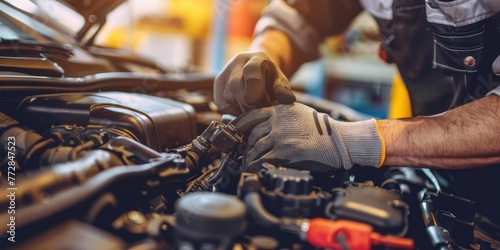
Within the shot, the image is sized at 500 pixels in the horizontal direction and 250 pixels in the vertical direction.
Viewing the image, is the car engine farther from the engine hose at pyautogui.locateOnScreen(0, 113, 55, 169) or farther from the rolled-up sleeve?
the rolled-up sleeve

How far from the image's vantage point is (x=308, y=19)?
1.89m

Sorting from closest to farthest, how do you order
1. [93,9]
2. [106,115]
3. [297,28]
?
[106,115], [93,9], [297,28]

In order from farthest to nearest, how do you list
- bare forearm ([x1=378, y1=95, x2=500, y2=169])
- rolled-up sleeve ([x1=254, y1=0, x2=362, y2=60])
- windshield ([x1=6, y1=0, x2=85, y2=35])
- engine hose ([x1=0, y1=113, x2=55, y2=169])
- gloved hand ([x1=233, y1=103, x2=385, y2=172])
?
rolled-up sleeve ([x1=254, y1=0, x2=362, y2=60]) → windshield ([x1=6, y1=0, x2=85, y2=35]) → bare forearm ([x1=378, y1=95, x2=500, y2=169]) → gloved hand ([x1=233, y1=103, x2=385, y2=172]) → engine hose ([x1=0, y1=113, x2=55, y2=169])

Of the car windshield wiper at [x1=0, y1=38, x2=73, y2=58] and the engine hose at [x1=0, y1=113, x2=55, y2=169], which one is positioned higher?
the car windshield wiper at [x1=0, y1=38, x2=73, y2=58]

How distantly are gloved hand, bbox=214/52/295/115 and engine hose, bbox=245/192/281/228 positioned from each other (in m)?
0.35

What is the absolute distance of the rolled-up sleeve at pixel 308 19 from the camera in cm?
183

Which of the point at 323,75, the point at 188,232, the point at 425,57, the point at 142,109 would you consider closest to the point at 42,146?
the point at 142,109

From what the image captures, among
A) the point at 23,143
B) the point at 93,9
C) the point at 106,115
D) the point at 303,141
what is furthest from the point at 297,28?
the point at 23,143

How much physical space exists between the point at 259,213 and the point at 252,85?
0.40 metres

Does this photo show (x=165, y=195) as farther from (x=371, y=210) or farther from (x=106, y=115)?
(x=371, y=210)

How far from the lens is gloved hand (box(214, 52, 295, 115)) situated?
1023mm

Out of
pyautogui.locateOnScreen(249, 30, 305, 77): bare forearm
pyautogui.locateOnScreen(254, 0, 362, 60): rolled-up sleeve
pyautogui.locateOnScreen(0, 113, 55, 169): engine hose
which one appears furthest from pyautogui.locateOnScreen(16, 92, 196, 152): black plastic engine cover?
pyautogui.locateOnScreen(254, 0, 362, 60): rolled-up sleeve

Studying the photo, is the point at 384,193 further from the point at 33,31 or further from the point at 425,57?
the point at 33,31

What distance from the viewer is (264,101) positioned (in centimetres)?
104
